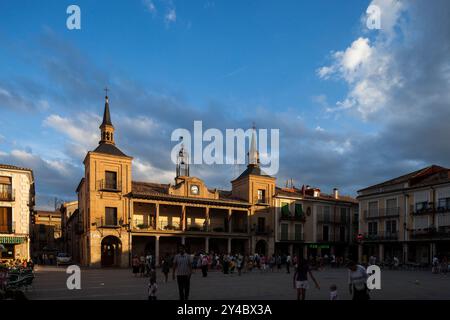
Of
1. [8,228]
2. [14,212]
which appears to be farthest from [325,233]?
[8,228]

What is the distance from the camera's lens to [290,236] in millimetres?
47219

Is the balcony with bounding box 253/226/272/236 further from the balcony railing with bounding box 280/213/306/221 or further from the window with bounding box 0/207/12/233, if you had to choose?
the window with bounding box 0/207/12/233

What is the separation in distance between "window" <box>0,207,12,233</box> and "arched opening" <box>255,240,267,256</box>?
24294 mm

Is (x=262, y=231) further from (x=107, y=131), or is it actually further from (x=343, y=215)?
(x=107, y=131)

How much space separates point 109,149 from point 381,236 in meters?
29.0

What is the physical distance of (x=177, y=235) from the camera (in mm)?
39281

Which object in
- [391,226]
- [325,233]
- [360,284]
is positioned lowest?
[325,233]

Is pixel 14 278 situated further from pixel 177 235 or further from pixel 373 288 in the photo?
pixel 177 235

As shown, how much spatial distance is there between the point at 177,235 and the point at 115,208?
645 cm

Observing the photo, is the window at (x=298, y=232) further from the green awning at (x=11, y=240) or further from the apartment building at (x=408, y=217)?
the green awning at (x=11, y=240)

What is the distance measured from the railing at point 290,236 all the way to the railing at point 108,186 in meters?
19.4

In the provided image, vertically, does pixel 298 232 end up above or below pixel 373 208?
below

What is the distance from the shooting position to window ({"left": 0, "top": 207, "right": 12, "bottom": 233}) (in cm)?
3306
